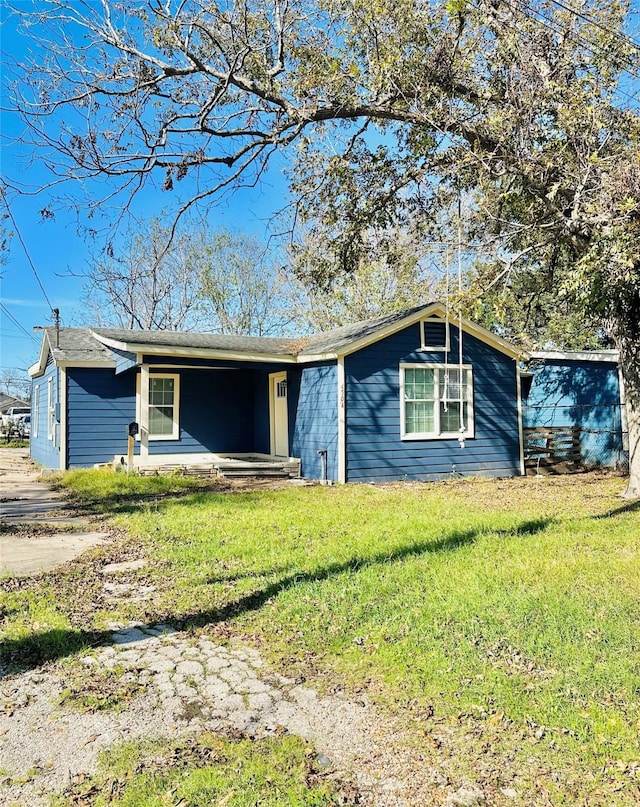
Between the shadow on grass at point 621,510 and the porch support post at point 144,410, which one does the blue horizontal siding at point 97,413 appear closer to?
the porch support post at point 144,410

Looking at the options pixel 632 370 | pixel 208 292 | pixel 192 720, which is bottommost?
pixel 192 720

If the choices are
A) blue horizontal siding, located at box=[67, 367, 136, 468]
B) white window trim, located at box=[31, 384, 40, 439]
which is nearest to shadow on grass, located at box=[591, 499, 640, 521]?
blue horizontal siding, located at box=[67, 367, 136, 468]

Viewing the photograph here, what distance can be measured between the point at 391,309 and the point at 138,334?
39.9ft

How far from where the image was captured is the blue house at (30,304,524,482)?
1213cm

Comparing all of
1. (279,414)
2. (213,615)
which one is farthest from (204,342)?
(213,615)

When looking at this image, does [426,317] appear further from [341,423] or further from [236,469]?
[236,469]

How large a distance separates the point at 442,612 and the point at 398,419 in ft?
27.2

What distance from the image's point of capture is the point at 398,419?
12445 millimetres

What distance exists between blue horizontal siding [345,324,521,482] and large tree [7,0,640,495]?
3426 millimetres

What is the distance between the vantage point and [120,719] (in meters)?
3.03

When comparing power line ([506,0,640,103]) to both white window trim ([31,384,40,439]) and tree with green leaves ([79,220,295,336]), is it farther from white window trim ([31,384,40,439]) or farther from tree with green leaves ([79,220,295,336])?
tree with green leaves ([79,220,295,336])

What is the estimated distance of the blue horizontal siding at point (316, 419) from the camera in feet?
39.5

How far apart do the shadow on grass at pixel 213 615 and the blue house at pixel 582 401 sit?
378 inches

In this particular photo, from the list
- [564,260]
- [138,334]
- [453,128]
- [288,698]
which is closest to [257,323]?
[138,334]
